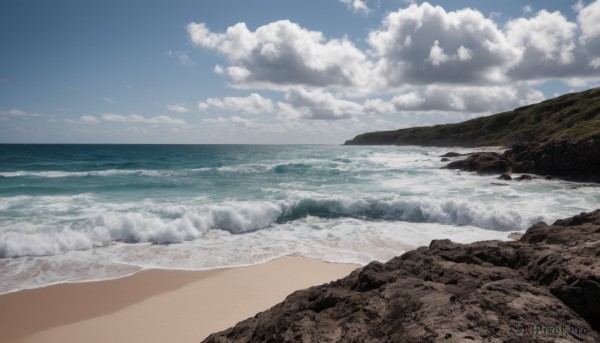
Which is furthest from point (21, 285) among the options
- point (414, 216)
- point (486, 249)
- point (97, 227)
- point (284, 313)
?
point (414, 216)

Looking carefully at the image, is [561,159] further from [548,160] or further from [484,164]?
[484,164]

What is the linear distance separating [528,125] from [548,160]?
61.4 m

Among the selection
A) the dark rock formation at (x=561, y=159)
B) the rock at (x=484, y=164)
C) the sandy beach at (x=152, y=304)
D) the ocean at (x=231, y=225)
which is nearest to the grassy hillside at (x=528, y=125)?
the dark rock formation at (x=561, y=159)

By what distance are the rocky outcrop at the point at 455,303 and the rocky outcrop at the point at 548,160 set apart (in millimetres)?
32274

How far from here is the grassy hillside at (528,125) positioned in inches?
2516

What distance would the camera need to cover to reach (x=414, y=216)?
1784cm

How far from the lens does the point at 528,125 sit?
3314 inches

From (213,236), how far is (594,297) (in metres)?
13.1

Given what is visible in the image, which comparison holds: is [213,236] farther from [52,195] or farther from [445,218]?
[52,195]

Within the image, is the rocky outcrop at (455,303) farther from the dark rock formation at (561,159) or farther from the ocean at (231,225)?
the dark rock formation at (561,159)

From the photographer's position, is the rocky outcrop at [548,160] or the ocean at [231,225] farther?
the rocky outcrop at [548,160]

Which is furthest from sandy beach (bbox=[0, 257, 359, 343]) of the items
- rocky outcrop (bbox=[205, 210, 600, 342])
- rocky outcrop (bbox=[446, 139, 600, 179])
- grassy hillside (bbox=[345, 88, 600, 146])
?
grassy hillside (bbox=[345, 88, 600, 146])

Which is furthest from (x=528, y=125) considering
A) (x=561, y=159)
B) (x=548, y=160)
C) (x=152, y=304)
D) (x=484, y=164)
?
(x=152, y=304)

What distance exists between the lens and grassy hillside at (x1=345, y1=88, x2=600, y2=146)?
63.9 m
